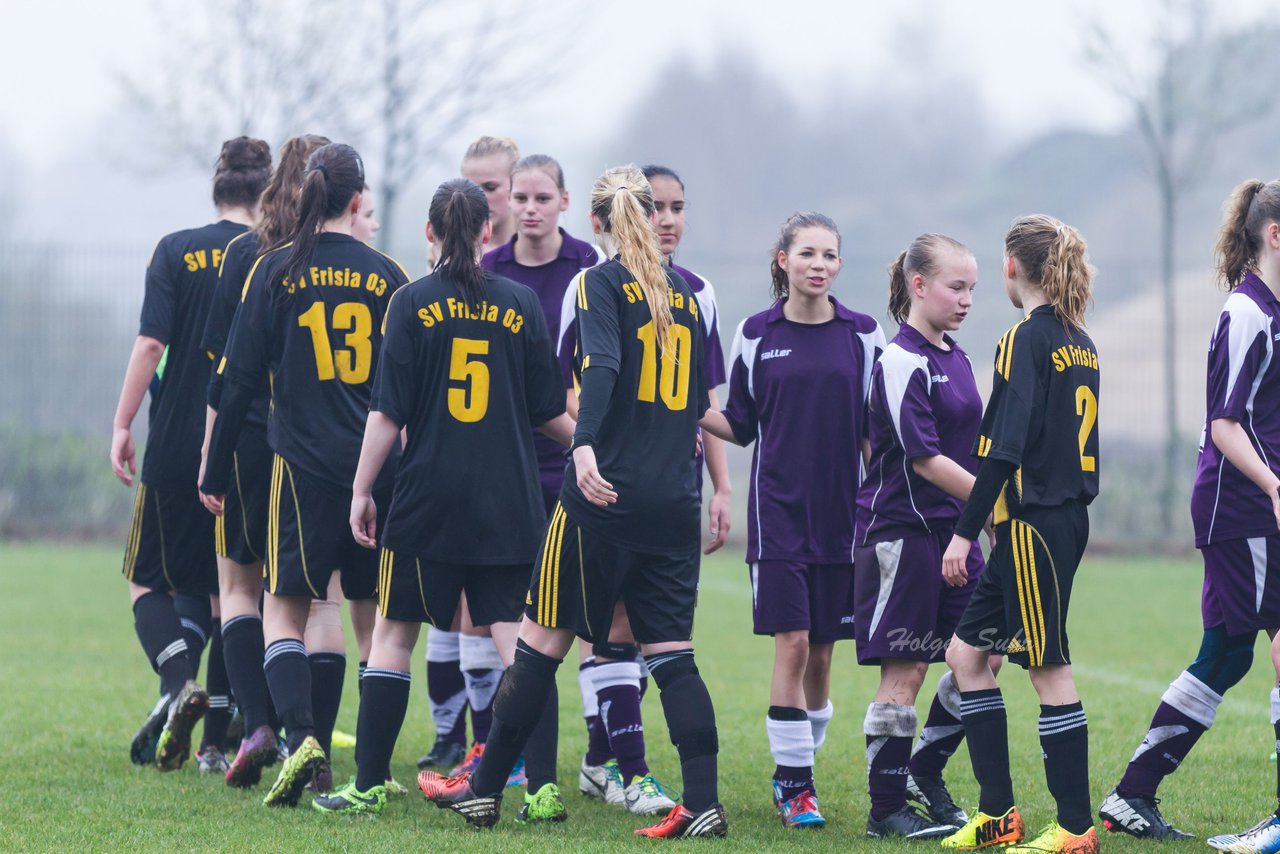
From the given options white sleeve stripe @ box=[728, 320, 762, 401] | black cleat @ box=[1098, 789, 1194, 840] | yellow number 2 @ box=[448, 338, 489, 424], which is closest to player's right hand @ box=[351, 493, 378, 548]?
yellow number 2 @ box=[448, 338, 489, 424]

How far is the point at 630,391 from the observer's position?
A: 4719 millimetres

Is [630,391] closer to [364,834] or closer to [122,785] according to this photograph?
[364,834]

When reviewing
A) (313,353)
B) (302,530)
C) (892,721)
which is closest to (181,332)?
(313,353)

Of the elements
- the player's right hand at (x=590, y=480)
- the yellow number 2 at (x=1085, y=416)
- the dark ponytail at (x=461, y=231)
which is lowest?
the player's right hand at (x=590, y=480)

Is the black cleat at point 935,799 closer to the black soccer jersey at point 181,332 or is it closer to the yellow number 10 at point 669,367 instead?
the yellow number 10 at point 669,367

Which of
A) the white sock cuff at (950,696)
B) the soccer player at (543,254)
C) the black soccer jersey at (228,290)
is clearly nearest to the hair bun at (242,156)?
the black soccer jersey at (228,290)

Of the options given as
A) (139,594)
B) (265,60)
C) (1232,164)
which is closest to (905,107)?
(1232,164)

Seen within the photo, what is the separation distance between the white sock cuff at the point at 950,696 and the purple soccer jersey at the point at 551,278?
1.68m

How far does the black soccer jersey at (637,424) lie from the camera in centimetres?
464

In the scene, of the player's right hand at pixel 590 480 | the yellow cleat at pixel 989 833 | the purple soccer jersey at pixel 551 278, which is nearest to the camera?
the player's right hand at pixel 590 480

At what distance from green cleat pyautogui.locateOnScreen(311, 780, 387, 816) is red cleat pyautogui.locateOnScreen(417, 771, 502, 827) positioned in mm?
252

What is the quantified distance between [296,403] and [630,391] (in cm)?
132

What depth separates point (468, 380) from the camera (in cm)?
496

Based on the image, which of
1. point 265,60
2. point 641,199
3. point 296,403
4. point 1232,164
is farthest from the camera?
point 1232,164
